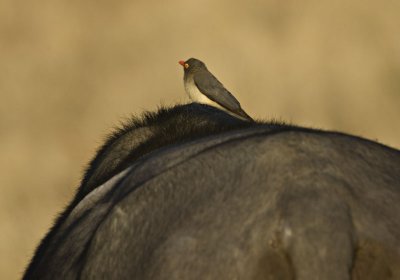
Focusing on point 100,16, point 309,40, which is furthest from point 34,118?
point 309,40

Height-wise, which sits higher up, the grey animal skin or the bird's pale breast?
the grey animal skin

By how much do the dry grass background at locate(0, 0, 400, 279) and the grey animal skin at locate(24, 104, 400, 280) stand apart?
7.97 metres

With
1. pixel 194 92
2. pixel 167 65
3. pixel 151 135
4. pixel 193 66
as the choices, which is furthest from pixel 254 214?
pixel 167 65

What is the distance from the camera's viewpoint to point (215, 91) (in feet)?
25.7

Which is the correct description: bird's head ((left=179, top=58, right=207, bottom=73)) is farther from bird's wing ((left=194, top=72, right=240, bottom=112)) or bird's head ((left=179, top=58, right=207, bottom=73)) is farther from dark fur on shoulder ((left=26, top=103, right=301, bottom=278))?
dark fur on shoulder ((left=26, top=103, right=301, bottom=278))

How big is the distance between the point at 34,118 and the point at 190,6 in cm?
304

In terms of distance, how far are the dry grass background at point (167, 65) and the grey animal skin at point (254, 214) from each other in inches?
314

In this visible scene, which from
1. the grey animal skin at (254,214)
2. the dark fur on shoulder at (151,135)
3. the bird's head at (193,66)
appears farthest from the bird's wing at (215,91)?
the grey animal skin at (254,214)

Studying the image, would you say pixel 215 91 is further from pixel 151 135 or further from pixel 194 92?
pixel 151 135

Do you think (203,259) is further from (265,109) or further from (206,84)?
(265,109)

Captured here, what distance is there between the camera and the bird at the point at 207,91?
7.65 meters

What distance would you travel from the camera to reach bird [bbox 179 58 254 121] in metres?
7.65

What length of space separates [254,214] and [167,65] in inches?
433

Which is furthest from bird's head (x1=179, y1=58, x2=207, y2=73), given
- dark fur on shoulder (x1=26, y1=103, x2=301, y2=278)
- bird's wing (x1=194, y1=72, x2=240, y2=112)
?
dark fur on shoulder (x1=26, y1=103, x2=301, y2=278)
